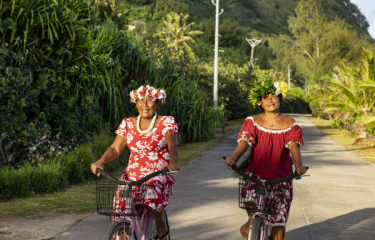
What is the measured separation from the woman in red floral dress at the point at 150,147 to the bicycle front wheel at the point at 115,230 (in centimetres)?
32

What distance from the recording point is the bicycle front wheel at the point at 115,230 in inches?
128

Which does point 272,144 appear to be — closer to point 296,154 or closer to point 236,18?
point 296,154

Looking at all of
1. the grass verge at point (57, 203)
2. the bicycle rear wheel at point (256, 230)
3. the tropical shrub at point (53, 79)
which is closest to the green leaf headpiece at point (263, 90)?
the bicycle rear wheel at point (256, 230)

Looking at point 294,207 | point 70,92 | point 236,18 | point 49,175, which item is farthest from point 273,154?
point 236,18

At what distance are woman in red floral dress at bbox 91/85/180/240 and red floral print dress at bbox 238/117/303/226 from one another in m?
0.69

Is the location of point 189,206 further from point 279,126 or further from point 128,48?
point 128,48

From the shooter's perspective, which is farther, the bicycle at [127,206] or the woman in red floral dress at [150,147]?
the woman in red floral dress at [150,147]

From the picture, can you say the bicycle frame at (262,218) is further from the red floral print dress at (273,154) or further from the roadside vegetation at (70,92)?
the roadside vegetation at (70,92)

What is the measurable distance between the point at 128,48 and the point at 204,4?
358ft

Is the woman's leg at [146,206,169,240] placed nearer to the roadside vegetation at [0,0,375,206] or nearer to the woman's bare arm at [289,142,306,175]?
the woman's bare arm at [289,142,306,175]

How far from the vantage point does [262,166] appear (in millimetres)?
3955

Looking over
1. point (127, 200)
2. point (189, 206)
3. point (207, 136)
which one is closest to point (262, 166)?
point (127, 200)

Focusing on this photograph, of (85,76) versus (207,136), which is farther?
(207,136)

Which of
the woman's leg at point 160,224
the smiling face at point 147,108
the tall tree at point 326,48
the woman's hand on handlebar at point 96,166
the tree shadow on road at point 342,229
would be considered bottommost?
the tree shadow on road at point 342,229
